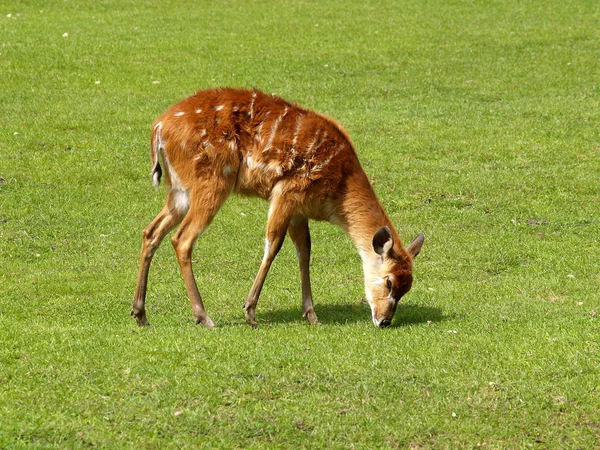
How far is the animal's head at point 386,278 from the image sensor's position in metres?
8.79

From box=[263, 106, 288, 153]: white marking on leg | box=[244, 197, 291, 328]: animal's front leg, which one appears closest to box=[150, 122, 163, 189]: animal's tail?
box=[263, 106, 288, 153]: white marking on leg

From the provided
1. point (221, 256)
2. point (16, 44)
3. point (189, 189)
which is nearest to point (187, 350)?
point (189, 189)

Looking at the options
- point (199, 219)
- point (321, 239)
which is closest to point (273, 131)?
point (199, 219)

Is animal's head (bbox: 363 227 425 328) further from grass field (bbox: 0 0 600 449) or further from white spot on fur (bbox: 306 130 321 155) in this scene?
white spot on fur (bbox: 306 130 321 155)

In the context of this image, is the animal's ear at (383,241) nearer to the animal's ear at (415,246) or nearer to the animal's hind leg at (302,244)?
the animal's ear at (415,246)

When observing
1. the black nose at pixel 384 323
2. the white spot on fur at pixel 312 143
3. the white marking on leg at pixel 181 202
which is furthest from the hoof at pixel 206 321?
the white spot on fur at pixel 312 143

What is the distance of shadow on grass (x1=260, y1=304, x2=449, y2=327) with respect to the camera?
9.09 m

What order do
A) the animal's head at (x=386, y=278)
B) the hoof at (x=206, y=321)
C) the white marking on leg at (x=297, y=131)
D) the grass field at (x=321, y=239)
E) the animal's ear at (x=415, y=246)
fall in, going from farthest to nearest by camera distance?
1. the animal's ear at (x=415, y=246)
2. the white marking on leg at (x=297, y=131)
3. the animal's head at (x=386, y=278)
4. the hoof at (x=206, y=321)
5. the grass field at (x=321, y=239)

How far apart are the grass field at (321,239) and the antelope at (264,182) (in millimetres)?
481

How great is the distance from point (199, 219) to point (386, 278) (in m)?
1.76

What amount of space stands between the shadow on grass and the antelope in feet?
0.74

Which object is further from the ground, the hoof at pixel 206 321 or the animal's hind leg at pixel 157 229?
the animal's hind leg at pixel 157 229

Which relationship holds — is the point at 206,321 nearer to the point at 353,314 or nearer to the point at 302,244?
the point at 302,244

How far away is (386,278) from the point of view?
8.90 m
